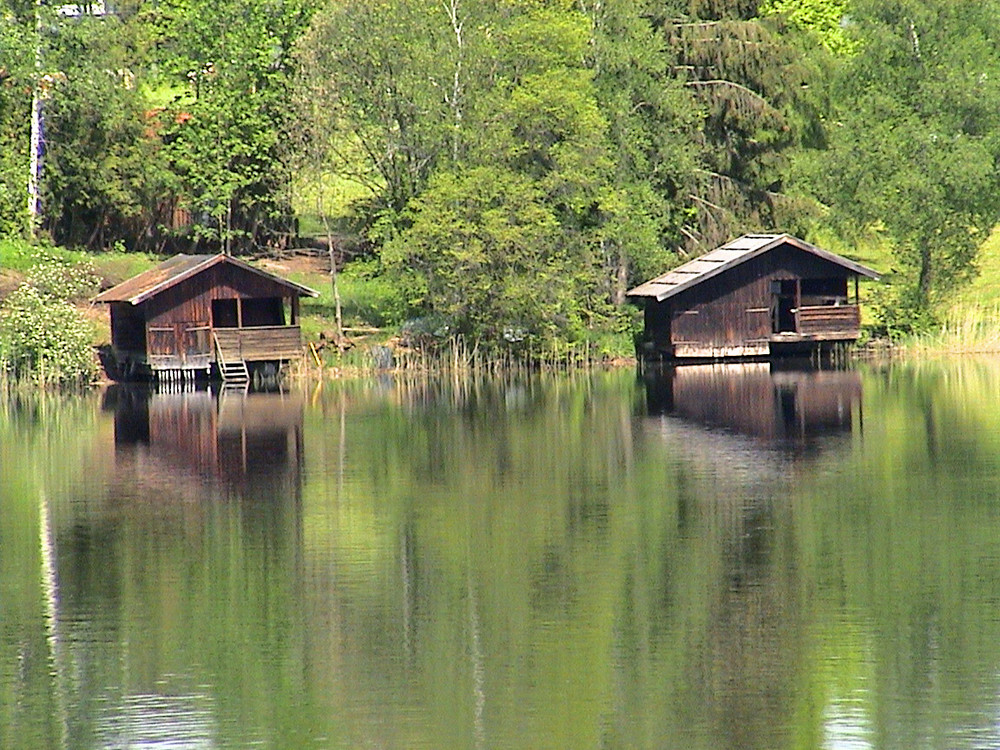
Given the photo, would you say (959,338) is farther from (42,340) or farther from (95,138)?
(95,138)

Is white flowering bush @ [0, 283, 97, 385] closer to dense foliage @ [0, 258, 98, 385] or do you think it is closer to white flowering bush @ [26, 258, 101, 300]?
dense foliage @ [0, 258, 98, 385]

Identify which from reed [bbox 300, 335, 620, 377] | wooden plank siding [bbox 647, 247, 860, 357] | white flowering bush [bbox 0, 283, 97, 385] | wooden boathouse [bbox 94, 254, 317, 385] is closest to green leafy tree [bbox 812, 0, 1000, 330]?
wooden plank siding [bbox 647, 247, 860, 357]

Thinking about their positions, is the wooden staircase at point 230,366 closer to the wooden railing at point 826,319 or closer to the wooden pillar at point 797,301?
the wooden pillar at point 797,301

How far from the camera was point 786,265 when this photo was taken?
5981 centimetres

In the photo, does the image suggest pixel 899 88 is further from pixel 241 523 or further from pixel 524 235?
pixel 241 523

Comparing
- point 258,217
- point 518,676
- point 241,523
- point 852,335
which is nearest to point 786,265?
point 852,335

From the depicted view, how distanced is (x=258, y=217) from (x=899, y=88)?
24.7 metres

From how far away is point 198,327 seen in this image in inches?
2153

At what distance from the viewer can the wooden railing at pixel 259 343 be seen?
54750mm

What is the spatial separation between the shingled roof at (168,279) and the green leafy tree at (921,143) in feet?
67.2

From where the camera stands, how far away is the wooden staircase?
5459cm

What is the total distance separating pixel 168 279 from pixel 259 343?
3.46m

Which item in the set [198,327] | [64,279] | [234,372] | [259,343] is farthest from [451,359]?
[64,279]

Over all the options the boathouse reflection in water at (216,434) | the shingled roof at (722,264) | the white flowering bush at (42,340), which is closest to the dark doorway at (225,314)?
the boathouse reflection in water at (216,434)
